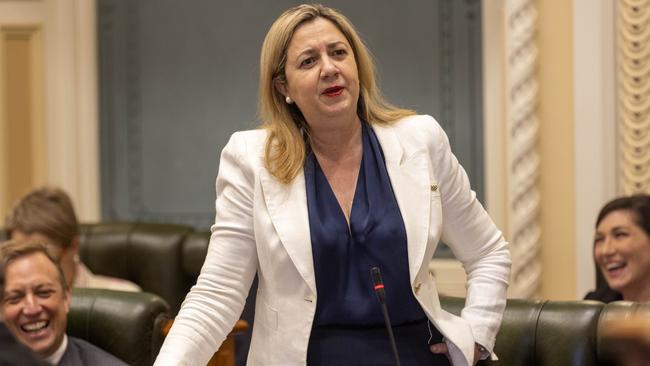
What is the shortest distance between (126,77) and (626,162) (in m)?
2.60

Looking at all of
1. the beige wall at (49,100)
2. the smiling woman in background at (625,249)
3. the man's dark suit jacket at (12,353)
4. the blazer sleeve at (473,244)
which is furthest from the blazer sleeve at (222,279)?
the beige wall at (49,100)

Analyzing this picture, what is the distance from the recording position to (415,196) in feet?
7.79

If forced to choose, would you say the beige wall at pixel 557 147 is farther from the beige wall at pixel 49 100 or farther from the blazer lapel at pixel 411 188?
the blazer lapel at pixel 411 188

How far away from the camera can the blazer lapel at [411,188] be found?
91.7 inches

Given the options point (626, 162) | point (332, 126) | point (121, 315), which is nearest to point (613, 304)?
point (332, 126)

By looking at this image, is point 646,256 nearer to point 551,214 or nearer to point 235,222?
point 551,214

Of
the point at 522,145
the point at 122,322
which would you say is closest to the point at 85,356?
the point at 122,322

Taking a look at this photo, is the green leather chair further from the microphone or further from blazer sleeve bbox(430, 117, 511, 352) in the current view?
the microphone

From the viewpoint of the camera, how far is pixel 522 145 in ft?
16.6

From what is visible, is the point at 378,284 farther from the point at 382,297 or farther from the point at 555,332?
the point at 555,332

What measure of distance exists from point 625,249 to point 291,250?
1943 mm

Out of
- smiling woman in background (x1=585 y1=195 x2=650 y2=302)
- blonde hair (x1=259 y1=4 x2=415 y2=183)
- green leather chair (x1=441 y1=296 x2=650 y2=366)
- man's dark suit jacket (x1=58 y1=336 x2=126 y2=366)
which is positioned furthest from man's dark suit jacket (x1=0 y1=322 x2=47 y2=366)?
smiling woman in background (x1=585 y1=195 x2=650 y2=302)

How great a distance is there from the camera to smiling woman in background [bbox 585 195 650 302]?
3.89 m

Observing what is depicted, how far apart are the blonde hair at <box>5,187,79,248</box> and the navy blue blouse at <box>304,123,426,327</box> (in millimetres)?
2354
